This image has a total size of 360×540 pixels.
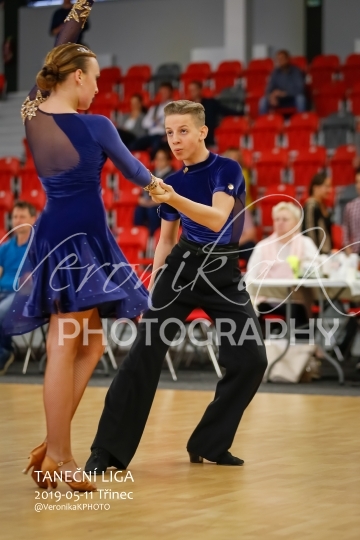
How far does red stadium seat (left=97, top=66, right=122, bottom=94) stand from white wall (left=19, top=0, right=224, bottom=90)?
1356mm

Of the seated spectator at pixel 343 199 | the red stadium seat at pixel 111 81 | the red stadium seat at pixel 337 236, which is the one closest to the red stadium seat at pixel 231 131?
the seated spectator at pixel 343 199

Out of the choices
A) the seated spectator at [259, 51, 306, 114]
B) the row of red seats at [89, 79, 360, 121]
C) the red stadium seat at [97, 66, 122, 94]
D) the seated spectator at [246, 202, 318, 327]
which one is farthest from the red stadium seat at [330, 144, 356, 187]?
the red stadium seat at [97, 66, 122, 94]

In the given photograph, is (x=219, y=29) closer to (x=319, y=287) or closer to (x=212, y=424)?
(x=319, y=287)

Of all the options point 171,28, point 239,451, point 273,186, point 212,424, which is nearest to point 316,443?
point 239,451

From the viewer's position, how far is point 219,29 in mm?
16656

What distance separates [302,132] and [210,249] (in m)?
8.36

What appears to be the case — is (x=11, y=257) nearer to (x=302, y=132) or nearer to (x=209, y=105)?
(x=209, y=105)

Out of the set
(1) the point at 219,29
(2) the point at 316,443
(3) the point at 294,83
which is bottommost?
(2) the point at 316,443

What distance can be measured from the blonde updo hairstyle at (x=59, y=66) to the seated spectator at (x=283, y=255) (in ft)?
15.6

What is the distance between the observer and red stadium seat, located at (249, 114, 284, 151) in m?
12.5

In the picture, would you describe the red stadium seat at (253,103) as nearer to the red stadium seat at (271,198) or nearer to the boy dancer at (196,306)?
the red stadium seat at (271,198)

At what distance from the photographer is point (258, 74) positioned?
47.5 ft

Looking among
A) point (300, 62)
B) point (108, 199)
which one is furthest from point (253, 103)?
point (108, 199)

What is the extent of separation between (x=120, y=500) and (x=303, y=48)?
13.3m
